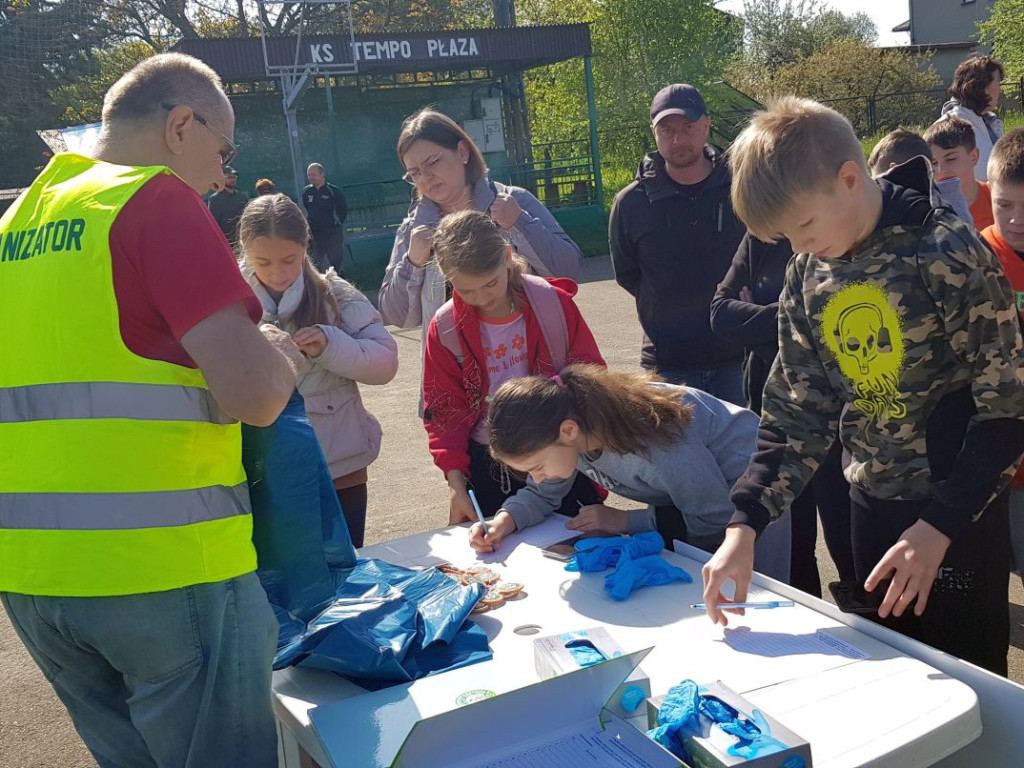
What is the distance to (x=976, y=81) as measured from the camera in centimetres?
472

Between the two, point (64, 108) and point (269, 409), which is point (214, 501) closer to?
point (269, 409)

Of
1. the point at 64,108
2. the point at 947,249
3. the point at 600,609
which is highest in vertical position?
the point at 64,108

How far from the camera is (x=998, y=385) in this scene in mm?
1443

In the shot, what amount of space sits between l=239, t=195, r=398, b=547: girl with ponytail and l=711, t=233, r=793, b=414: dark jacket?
969mm

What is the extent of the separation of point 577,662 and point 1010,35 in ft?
86.3

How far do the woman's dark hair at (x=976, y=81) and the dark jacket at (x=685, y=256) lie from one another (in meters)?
2.27

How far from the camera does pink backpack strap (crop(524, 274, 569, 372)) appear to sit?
2.72 meters

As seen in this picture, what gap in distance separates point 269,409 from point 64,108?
2460 cm

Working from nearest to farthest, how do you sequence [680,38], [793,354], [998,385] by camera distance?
[998,385]
[793,354]
[680,38]

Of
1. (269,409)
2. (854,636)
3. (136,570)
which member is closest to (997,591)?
(854,636)

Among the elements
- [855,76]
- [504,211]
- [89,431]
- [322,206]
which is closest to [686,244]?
[504,211]

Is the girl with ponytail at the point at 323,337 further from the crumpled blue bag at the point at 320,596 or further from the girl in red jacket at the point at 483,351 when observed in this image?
the crumpled blue bag at the point at 320,596

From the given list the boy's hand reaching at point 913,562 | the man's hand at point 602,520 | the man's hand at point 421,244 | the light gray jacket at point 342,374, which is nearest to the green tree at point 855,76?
the man's hand at point 421,244

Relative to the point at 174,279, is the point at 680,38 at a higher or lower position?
higher
